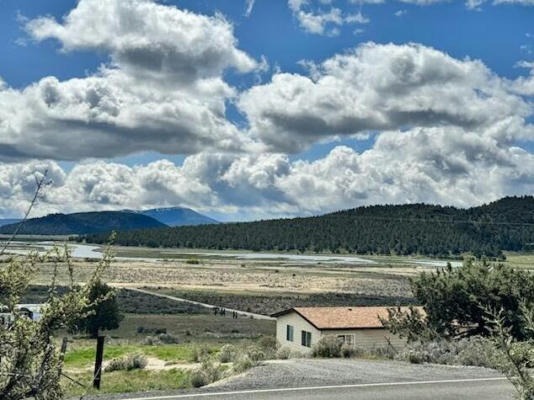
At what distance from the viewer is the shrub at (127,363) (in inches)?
1067

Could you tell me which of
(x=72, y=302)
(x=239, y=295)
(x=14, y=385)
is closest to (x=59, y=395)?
(x=14, y=385)

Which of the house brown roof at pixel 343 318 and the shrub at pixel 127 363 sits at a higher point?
the house brown roof at pixel 343 318

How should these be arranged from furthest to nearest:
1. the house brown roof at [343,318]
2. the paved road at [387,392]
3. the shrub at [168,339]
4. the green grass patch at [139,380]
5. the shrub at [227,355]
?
the shrub at [168,339]
the house brown roof at [343,318]
the shrub at [227,355]
the green grass patch at [139,380]
the paved road at [387,392]

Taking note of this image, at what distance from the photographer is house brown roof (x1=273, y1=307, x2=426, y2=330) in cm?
3631

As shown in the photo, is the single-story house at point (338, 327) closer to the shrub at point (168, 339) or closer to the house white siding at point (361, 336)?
the house white siding at point (361, 336)

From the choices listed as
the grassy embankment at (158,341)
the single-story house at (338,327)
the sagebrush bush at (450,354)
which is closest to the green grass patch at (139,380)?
the grassy embankment at (158,341)

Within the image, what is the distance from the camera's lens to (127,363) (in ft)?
90.3

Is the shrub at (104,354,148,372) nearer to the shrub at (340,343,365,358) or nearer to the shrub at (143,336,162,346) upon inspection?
the shrub at (340,343,365,358)

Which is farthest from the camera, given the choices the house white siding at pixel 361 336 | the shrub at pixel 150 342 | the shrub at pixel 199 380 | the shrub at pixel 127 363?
the shrub at pixel 150 342

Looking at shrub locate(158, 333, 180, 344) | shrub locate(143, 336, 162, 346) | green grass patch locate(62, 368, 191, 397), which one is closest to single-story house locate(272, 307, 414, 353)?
shrub locate(158, 333, 180, 344)

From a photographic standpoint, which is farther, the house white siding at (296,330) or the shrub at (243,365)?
the house white siding at (296,330)

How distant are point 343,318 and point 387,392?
74.0 ft

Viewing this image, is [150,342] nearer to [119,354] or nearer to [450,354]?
[119,354]

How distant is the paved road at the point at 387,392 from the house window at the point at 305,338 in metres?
21.2
